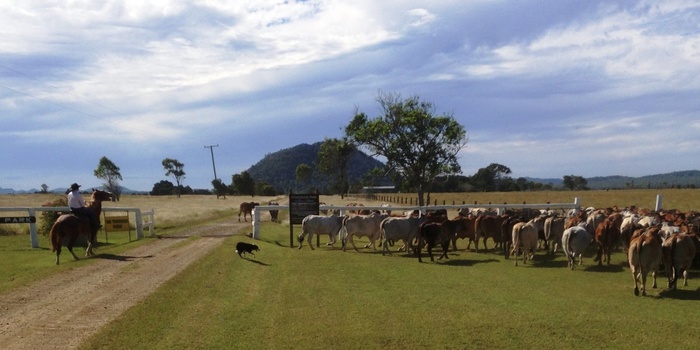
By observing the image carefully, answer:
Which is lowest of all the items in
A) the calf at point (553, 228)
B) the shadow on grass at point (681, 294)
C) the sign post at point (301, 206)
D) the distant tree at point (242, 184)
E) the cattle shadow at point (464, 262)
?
the shadow on grass at point (681, 294)

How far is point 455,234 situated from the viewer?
19.8m

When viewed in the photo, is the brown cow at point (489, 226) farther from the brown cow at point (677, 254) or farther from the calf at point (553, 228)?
the brown cow at point (677, 254)

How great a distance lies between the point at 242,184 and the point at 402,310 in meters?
115

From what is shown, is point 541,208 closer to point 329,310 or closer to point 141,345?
point 329,310

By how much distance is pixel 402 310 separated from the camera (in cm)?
1033

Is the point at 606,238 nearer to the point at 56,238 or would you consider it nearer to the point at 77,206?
the point at 56,238

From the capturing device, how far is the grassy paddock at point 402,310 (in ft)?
27.7

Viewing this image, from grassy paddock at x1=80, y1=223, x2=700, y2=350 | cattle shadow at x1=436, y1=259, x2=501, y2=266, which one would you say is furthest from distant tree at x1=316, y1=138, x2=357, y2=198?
grassy paddock at x1=80, y1=223, x2=700, y2=350

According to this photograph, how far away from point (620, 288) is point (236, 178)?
113607mm

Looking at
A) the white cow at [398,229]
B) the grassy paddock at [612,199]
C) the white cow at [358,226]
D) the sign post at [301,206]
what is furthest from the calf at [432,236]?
the grassy paddock at [612,199]

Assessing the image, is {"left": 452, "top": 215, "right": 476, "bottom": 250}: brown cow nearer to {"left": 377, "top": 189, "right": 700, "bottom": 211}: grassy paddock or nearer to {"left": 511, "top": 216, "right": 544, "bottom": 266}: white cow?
{"left": 511, "top": 216, "right": 544, "bottom": 266}: white cow

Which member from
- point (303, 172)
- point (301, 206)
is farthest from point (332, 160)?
point (301, 206)

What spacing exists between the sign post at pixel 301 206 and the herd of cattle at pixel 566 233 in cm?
157

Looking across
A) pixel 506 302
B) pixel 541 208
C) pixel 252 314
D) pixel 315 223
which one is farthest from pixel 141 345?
pixel 541 208
